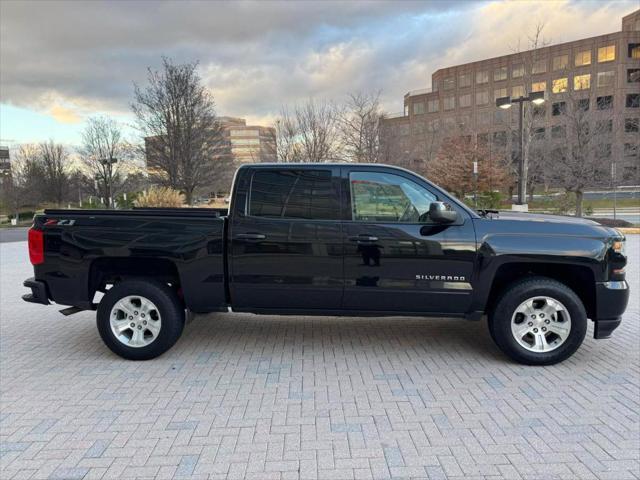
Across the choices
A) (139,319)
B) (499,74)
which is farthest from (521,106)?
(499,74)

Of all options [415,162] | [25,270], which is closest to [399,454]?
[25,270]

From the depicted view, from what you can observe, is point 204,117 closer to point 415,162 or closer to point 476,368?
point 415,162

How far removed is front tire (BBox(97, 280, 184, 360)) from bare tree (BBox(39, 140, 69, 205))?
150 ft

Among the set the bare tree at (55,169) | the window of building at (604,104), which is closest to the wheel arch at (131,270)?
the window of building at (604,104)

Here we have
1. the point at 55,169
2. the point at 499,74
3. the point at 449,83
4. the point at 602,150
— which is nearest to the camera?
the point at 602,150

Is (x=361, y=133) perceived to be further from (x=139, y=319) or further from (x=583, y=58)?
(x=583, y=58)

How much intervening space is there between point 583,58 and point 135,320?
72821mm

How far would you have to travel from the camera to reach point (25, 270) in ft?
33.2

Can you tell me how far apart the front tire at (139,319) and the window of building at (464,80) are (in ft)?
256

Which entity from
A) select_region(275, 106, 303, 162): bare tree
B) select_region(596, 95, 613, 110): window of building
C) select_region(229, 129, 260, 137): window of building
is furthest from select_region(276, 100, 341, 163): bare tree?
select_region(229, 129, 260, 137): window of building

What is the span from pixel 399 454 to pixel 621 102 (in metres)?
67.1

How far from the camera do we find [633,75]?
186 ft

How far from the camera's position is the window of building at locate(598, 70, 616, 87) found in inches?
2244

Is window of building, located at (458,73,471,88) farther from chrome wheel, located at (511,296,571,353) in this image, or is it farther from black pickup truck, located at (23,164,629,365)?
chrome wheel, located at (511,296,571,353)
